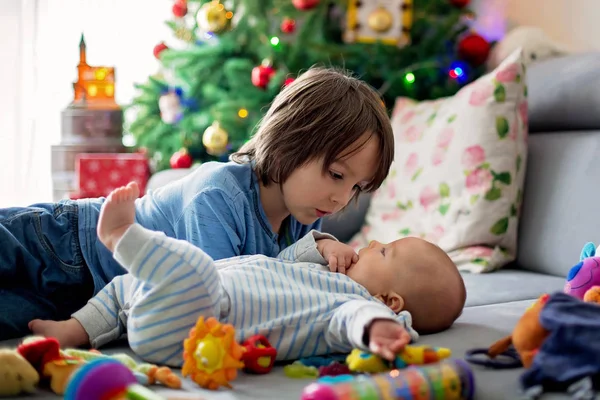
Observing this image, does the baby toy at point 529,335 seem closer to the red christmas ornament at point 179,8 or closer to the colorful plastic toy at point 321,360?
the colorful plastic toy at point 321,360

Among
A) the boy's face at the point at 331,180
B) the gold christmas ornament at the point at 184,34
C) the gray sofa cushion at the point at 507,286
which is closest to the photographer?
the boy's face at the point at 331,180

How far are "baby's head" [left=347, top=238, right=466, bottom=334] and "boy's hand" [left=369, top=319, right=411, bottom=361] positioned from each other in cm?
19

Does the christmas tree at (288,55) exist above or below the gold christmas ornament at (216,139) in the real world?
above

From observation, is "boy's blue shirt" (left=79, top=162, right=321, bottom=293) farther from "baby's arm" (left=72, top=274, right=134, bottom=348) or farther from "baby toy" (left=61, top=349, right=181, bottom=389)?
"baby toy" (left=61, top=349, right=181, bottom=389)

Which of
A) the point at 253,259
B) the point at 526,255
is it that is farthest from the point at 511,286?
the point at 253,259

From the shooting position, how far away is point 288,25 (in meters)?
3.00

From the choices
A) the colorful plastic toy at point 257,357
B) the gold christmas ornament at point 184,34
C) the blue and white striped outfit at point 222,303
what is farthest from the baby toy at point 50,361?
the gold christmas ornament at point 184,34

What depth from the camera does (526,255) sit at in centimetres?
201

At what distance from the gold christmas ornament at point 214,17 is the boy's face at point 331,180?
68.9 inches

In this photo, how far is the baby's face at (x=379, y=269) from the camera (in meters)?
1.20

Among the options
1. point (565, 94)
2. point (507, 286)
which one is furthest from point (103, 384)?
point (565, 94)

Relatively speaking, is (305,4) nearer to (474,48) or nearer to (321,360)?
(474,48)

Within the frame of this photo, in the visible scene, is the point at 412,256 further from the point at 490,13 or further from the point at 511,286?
the point at 490,13

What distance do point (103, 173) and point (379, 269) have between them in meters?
1.97
